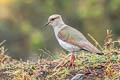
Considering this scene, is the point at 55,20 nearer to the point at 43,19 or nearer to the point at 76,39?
the point at 76,39

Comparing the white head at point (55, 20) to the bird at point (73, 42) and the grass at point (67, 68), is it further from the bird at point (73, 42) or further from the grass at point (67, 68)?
the grass at point (67, 68)

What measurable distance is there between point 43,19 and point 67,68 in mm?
15195

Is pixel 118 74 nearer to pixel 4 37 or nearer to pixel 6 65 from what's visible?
pixel 6 65

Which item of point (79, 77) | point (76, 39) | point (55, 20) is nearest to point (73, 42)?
point (76, 39)

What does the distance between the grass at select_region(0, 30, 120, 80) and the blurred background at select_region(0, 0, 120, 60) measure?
11.2m

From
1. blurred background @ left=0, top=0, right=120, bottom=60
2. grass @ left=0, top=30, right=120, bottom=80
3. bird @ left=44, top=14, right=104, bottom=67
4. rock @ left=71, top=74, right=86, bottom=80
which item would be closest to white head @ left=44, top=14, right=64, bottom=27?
bird @ left=44, top=14, right=104, bottom=67

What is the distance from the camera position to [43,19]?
2491cm

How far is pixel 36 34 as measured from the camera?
23.6m

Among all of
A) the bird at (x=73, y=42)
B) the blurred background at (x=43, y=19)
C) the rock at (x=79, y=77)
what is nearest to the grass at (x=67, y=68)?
the rock at (x=79, y=77)

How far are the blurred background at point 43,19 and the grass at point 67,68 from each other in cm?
1123

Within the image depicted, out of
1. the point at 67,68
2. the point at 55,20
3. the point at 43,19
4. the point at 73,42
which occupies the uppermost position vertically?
the point at 43,19

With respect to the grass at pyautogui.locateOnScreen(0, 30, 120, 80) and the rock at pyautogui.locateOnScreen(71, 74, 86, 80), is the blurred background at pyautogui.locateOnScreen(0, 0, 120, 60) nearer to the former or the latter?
the grass at pyautogui.locateOnScreen(0, 30, 120, 80)

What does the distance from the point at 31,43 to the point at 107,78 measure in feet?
47.5

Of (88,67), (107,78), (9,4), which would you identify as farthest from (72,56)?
(9,4)
